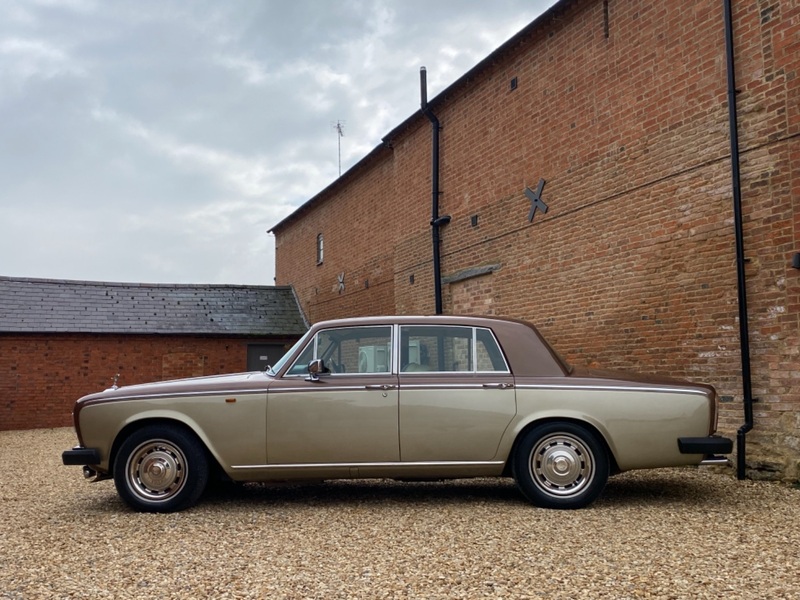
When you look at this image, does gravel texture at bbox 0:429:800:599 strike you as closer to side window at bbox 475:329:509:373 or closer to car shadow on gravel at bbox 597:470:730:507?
car shadow on gravel at bbox 597:470:730:507

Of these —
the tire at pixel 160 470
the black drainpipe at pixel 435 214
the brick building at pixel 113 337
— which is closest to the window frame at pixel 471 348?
the tire at pixel 160 470

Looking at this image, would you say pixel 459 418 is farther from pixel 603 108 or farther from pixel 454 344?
pixel 603 108

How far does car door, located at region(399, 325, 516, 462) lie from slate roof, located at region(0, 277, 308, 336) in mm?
14368

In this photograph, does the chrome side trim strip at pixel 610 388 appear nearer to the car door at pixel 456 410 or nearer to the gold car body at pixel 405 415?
the gold car body at pixel 405 415

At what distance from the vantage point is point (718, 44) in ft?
24.7

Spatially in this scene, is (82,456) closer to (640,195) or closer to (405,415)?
(405,415)

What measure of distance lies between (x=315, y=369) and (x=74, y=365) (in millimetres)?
14171

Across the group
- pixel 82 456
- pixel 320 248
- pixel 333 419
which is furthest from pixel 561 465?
pixel 320 248

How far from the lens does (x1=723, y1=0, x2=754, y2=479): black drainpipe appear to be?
6.91 meters

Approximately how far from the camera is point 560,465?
5.51 metres

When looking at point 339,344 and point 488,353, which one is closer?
point 488,353

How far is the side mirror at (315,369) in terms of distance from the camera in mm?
5652

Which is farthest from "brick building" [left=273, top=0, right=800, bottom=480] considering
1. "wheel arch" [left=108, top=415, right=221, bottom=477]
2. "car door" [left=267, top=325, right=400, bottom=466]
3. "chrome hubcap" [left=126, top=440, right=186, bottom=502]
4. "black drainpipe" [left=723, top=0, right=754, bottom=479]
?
"chrome hubcap" [left=126, top=440, right=186, bottom=502]

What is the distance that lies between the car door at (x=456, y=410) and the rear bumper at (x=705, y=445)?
4.14 ft
